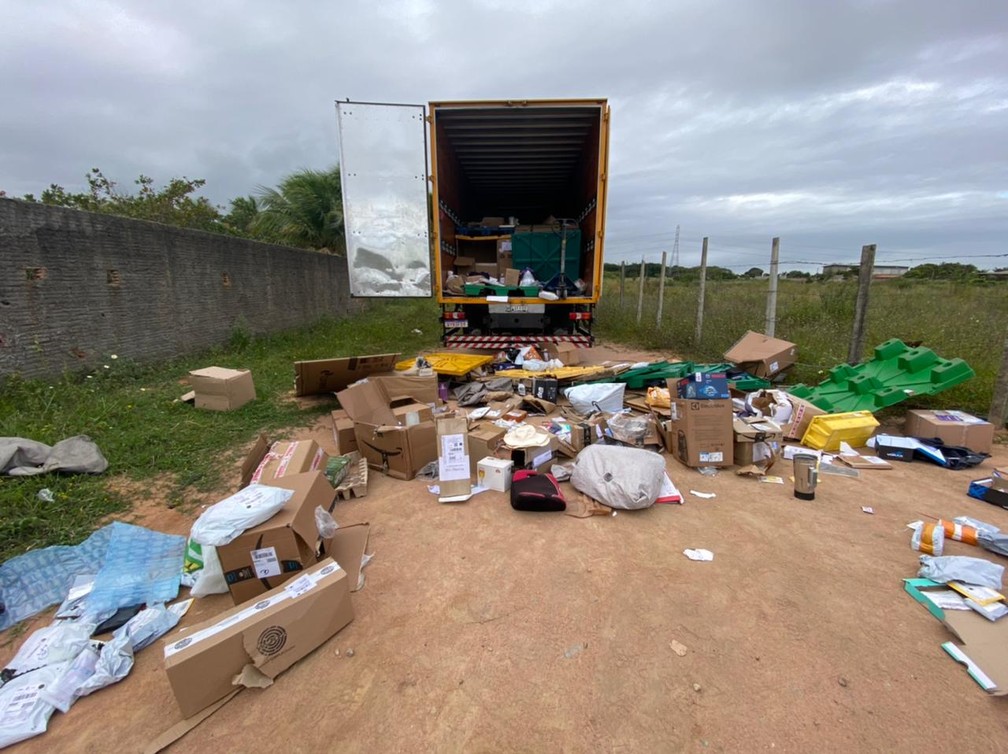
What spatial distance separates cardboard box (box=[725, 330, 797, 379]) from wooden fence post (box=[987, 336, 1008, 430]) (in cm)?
169

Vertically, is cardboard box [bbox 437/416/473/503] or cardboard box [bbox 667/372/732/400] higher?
cardboard box [bbox 667/372/732/400]

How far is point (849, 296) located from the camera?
7.78 m

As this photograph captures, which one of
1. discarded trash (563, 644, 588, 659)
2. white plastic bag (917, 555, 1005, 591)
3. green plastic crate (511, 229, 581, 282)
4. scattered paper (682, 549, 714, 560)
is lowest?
discarded trash (563, 644, 588, 659)

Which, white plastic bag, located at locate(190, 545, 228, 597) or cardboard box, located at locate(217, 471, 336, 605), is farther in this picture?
white plastic bag, located at locate(190, 545, 228, 597)

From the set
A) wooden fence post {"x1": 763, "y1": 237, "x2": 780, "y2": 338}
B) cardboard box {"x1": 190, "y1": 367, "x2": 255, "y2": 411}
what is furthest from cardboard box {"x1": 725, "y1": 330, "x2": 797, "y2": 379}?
cardboard box {"x1": 190, "y1": 367, "x2": 255, "y2": 411}

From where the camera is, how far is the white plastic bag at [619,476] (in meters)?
2.69

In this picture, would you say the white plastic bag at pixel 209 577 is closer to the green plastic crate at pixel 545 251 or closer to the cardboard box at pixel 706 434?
the cardboard box at pixel 706 434

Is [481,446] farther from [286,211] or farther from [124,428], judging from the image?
[286,211]

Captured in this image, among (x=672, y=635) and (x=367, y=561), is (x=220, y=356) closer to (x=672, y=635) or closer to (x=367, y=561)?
(x=367, y=561)

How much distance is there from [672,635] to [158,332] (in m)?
7.11

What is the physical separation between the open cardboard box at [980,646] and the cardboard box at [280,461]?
313cm

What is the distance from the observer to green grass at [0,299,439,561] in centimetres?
254

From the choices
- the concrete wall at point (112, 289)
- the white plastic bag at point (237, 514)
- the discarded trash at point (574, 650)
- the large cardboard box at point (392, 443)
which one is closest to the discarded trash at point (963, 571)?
the discarded trash at point (574, 650)

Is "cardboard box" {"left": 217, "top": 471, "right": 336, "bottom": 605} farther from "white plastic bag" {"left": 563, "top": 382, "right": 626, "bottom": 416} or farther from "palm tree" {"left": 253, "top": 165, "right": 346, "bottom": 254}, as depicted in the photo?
"palm tree" {"left": 253, "top": 165, "right": 346, "bottom": 254}
